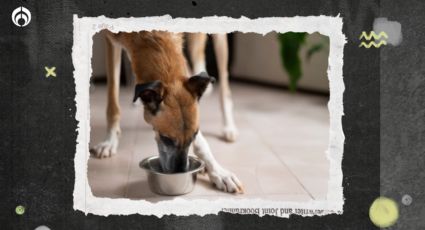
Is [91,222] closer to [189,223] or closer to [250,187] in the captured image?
[189,223]

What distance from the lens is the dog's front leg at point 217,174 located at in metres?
1.93

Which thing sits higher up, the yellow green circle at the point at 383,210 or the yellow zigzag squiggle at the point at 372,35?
the yellow zigzag squiggle at the point at 372,35

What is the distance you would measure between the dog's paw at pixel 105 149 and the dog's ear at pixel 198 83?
798 millimetres

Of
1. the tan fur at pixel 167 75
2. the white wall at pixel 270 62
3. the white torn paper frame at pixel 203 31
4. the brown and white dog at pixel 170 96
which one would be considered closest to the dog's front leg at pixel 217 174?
the brown and white dog at pixel 170 96

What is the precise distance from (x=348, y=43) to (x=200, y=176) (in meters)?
1.06

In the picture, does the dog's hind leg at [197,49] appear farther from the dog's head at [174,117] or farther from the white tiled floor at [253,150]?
the dog's head at [174,117]

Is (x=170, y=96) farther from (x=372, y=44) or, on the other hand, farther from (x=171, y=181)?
(x=372, y=44)

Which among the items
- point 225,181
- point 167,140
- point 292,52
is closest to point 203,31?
point 167,140

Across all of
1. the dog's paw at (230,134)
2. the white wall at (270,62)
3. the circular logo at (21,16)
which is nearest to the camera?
the circular logo at (21,16)

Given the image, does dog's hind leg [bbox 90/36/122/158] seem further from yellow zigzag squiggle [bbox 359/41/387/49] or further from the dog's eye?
yellow zigzag squiggle [bbox 359/41/387/49]

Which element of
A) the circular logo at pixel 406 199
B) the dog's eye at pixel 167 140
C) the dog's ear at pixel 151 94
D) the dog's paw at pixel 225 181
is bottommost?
the dog's paw at pixel 225 181

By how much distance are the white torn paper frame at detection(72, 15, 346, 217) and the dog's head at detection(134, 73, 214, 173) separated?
41 cm

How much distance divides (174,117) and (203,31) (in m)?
0.53

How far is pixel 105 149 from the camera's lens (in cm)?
242
